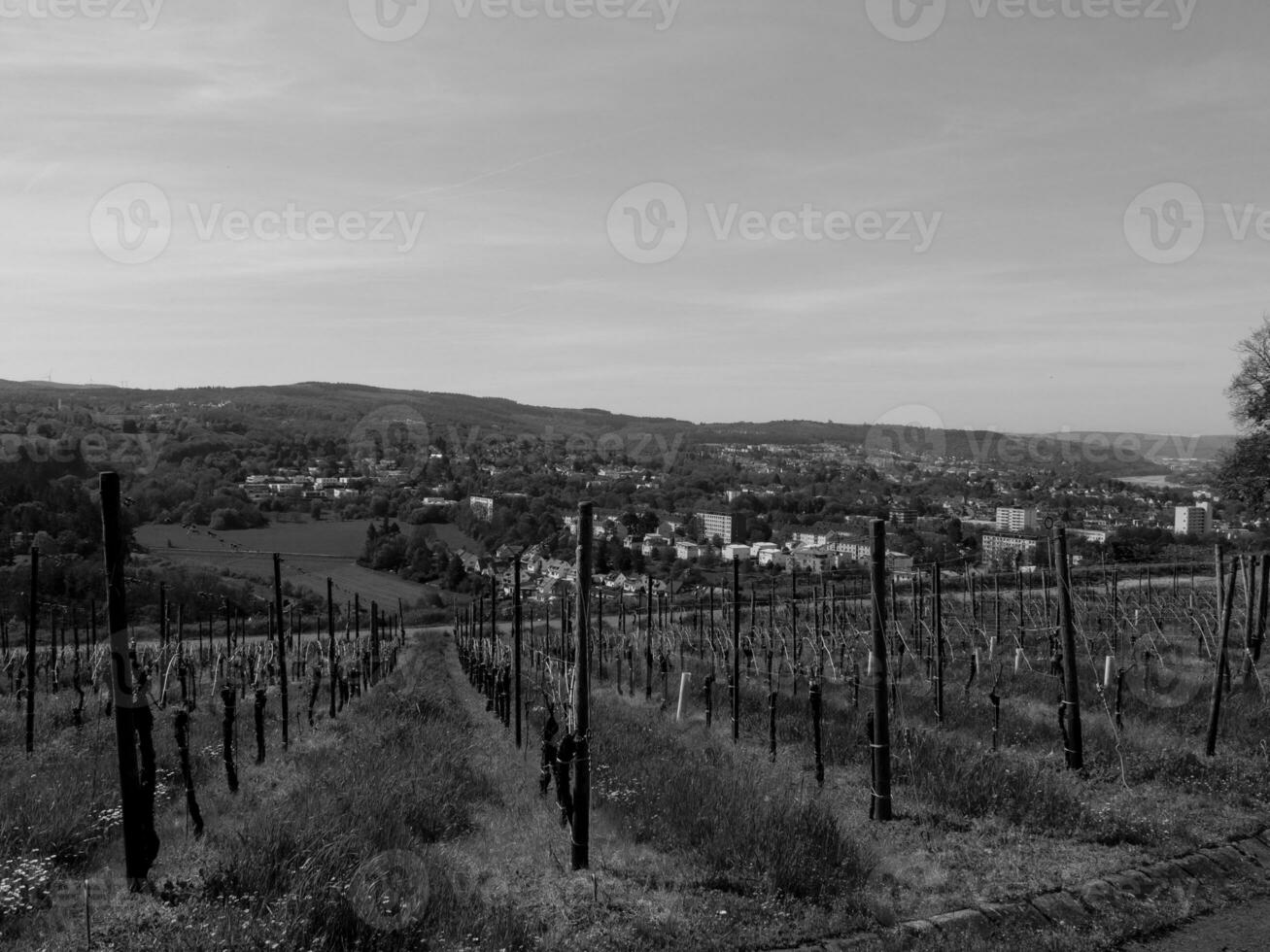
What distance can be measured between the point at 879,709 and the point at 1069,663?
2.74 metres

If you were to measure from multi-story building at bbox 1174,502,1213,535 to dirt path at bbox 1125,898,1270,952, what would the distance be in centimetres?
3657

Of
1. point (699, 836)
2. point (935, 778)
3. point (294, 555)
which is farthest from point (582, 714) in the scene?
point (294, 555)

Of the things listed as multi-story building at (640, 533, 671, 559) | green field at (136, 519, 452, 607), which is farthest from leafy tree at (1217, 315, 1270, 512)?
green field at (136, 519, 452, 607)

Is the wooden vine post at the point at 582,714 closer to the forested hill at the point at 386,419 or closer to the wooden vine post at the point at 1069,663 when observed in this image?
the wooden vine post at the point at 1069,663

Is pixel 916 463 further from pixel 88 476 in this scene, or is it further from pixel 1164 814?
pixel 88 476

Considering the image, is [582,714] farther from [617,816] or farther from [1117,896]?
[1117,896]

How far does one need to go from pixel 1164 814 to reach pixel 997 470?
3389 centimetres

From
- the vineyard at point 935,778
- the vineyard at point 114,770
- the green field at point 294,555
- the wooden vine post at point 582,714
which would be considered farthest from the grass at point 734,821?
the green field at point 294,555

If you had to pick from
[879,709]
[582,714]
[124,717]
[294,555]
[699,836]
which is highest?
[124,717]

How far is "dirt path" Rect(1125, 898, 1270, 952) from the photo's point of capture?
572 centimetres

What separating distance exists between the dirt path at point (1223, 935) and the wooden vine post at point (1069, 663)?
3.21 m

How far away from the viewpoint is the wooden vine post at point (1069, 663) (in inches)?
371

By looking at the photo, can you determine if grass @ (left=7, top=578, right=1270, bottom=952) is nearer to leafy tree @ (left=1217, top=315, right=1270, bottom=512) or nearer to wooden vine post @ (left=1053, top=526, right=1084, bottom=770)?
wooden vine post @ (left=1053, top=526, right=1084, bottom=770)

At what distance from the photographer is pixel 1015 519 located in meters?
35.7
